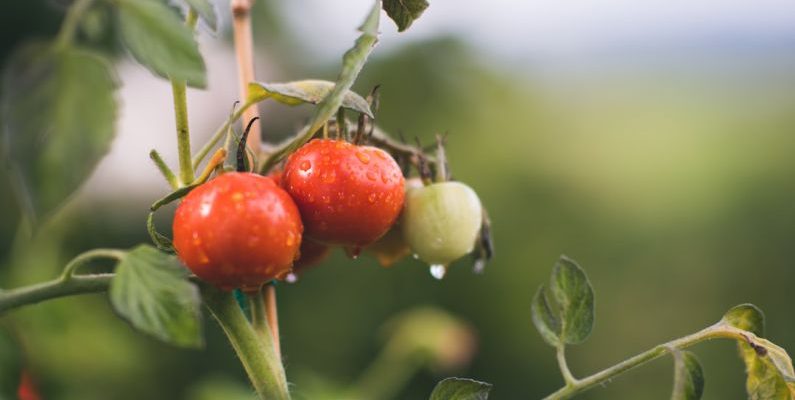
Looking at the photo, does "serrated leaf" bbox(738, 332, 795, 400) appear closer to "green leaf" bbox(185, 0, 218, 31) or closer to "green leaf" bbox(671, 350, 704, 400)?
"green leaf" bbox(671, 350, 704, 400)

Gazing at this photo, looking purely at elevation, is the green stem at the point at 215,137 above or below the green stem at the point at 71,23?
below

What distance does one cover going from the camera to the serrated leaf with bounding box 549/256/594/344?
0.48m

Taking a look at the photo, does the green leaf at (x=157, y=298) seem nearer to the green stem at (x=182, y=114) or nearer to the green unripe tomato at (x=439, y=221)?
the green stem at (x=182, y=114)

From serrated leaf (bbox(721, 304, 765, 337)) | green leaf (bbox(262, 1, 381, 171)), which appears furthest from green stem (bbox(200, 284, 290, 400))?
serrated leaf (bbox(721, 304, 765, 337))

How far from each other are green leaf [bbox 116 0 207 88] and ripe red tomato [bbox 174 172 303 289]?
88 millimetres

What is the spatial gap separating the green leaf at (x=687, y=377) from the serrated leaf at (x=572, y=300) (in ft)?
0.21

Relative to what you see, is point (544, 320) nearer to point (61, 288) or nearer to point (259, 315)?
point (259, 315)

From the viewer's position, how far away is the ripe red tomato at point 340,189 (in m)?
0.46

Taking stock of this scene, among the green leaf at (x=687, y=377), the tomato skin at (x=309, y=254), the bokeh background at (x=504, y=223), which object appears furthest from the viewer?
the bokeh background at (x=504, y=223)

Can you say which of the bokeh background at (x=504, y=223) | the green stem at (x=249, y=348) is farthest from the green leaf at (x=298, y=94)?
the bokeh background at (x=504, y=223)

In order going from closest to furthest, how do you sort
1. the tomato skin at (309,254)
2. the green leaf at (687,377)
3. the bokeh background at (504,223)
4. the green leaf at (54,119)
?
the green leaf at (54,119) → the green leaf at (687,377) → the tomato skin at (309,254) → the bokeh background at (504,223)

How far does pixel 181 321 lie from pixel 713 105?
407cm

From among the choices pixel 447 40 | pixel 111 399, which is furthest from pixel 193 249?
pixel 447 40

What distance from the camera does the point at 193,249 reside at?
16.3 inches
